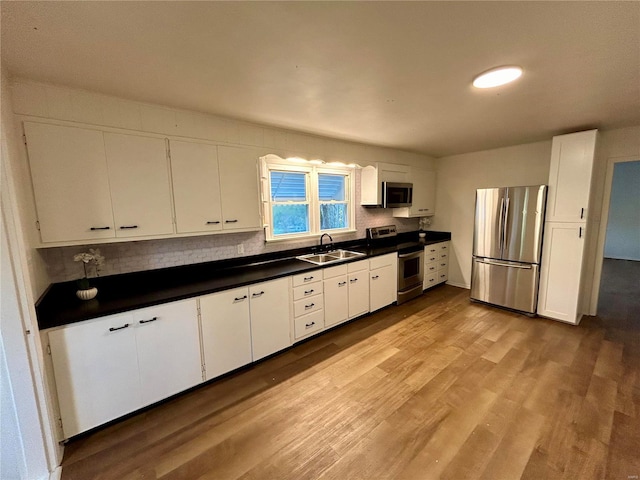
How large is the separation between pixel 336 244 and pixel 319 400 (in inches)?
84.4

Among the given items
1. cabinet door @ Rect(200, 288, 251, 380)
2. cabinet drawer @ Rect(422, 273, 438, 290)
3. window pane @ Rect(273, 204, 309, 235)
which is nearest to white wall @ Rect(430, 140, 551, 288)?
cabinet drawer @ Rect(422, 273, 438, 290)

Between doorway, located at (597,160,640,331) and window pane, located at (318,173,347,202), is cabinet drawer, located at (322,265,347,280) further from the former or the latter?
doorway, located at (597,160,640,331)

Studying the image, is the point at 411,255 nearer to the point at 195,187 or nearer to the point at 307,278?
the point at 307,278

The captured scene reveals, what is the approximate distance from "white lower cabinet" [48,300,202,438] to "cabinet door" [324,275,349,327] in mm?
1463

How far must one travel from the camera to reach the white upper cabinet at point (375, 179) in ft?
13.0

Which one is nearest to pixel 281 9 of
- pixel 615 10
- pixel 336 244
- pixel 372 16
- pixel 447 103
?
pixel 372 16

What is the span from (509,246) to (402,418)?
117 inches

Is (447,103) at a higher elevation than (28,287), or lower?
higher

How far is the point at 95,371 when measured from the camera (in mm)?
1784

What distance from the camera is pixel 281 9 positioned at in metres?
1.14

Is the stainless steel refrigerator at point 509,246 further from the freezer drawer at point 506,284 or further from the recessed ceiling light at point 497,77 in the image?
the recessed ceiling light at point 497,77

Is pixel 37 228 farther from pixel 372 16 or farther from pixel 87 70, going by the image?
pixel 372 16

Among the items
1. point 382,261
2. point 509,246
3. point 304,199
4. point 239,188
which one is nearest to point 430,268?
point 509,246

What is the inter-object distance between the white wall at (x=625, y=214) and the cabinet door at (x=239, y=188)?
818 cm
